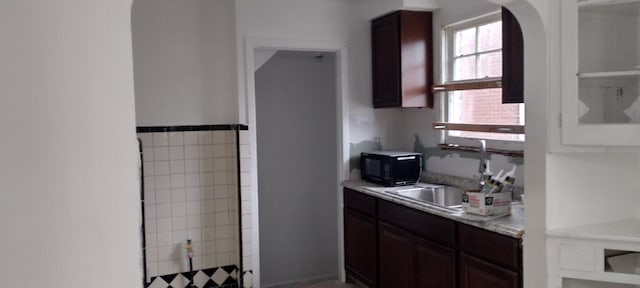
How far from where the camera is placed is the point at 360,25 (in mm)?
4113

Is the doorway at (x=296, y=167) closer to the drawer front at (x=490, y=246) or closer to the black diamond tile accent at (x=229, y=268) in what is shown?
the black diamond tile accent at (x=229, y=268)

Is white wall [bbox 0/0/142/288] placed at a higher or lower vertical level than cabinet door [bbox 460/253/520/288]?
higher

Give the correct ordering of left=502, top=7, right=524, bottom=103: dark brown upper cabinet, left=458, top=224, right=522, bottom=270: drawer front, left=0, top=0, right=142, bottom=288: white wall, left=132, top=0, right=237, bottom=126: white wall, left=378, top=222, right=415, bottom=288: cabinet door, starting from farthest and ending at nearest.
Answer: left=132, top=0, right=237, bottom=126: white wall < left=378, top=222, right=415, bottom=288: cabinet door < left=502, top=7, right=524, bottom=103: dark brown upper cabinet < left=458, top=224, right=522, bottom=270: drawer front < left=0, top=0, right=142, bottom=288: white wall

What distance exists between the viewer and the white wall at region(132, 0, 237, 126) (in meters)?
3.49

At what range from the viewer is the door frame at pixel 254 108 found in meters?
3.66

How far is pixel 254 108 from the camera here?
3.69 metres

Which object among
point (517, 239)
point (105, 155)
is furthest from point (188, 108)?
point (517, 239)

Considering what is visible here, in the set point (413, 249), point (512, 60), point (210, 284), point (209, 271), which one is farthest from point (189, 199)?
point (512, 60)

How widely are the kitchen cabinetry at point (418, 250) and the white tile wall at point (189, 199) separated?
96 cm

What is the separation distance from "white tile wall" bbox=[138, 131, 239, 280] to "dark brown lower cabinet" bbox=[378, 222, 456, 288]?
3.74 feet

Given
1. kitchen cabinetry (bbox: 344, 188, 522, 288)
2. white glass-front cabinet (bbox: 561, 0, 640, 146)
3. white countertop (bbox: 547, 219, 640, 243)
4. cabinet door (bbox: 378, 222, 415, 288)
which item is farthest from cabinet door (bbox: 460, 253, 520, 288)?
white glass-front cabinet (bbox: 561, 0, 640, 146)

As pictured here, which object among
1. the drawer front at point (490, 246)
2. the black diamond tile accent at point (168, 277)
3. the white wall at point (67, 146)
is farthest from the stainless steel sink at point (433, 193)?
the white wall at point (67, 146)

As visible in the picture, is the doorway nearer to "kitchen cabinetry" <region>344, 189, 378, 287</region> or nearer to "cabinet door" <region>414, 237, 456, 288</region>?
"kitchen cabinetry" <region>344, 189, 378, 287</region>

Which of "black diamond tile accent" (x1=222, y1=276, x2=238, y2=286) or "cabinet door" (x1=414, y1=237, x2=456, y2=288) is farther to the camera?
"black diamond tile accent" (x1=222, y1=276, x2=238, y2=286)
